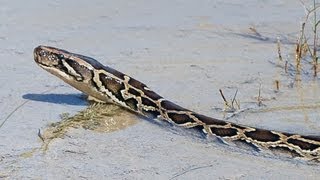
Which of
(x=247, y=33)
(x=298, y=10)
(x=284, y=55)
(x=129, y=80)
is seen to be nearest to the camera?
(x=129, y=80)

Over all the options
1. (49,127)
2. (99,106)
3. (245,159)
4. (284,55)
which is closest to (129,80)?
(99,106)

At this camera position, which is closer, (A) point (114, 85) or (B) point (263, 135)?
(B) point (263, 135)

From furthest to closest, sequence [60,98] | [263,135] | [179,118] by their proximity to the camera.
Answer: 1. [60,98]
2. [179,118]
3. [263,135]

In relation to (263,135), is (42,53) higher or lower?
higher

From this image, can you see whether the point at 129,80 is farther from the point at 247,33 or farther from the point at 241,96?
the point at 247,33

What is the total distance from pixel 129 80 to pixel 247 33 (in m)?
2.52

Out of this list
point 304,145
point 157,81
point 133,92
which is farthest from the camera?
point 157,81

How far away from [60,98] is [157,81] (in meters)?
0.94

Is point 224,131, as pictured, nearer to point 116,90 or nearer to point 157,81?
point 116,90

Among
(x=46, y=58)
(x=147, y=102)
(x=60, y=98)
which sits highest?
(x=46, y=58)

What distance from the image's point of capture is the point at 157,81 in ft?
23.8

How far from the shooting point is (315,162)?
18.4 ft

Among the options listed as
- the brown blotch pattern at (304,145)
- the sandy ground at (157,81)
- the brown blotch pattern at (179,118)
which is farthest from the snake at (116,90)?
the brown blotch pattern at (304,145)

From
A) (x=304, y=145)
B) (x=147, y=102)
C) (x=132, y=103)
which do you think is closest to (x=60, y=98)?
(x=132, y=103)
